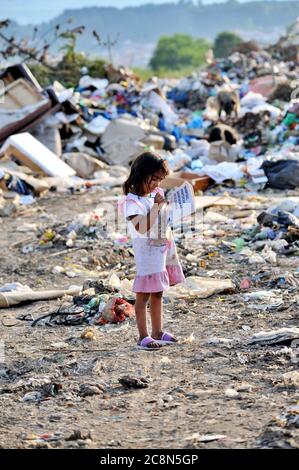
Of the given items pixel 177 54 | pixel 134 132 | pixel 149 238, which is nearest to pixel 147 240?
pixel 149 238

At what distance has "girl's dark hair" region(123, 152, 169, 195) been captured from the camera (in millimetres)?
4316

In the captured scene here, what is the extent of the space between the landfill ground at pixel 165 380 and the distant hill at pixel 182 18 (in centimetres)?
10794

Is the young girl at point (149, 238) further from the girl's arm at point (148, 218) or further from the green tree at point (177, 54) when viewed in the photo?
the green tree at point (177, 54)

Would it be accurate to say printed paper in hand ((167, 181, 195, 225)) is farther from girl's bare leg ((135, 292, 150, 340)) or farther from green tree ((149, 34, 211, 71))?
A: green tree ((149, 34, 211, 71))

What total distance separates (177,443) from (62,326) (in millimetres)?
2206

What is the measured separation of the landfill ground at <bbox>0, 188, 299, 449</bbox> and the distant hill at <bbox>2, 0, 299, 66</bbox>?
10794cm

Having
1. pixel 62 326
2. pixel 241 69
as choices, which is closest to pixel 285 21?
pixel 241 69

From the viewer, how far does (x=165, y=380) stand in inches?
161

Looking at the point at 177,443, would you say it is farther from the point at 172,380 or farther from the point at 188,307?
the point at 188,307

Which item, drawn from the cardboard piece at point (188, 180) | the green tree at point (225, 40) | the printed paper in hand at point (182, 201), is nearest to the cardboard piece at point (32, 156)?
the cardboard piece at point (188, 180)

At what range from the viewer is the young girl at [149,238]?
4.34m

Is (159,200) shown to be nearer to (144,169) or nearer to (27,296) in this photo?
(144,169)

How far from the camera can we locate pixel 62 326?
537 cm

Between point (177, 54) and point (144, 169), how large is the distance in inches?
2118
